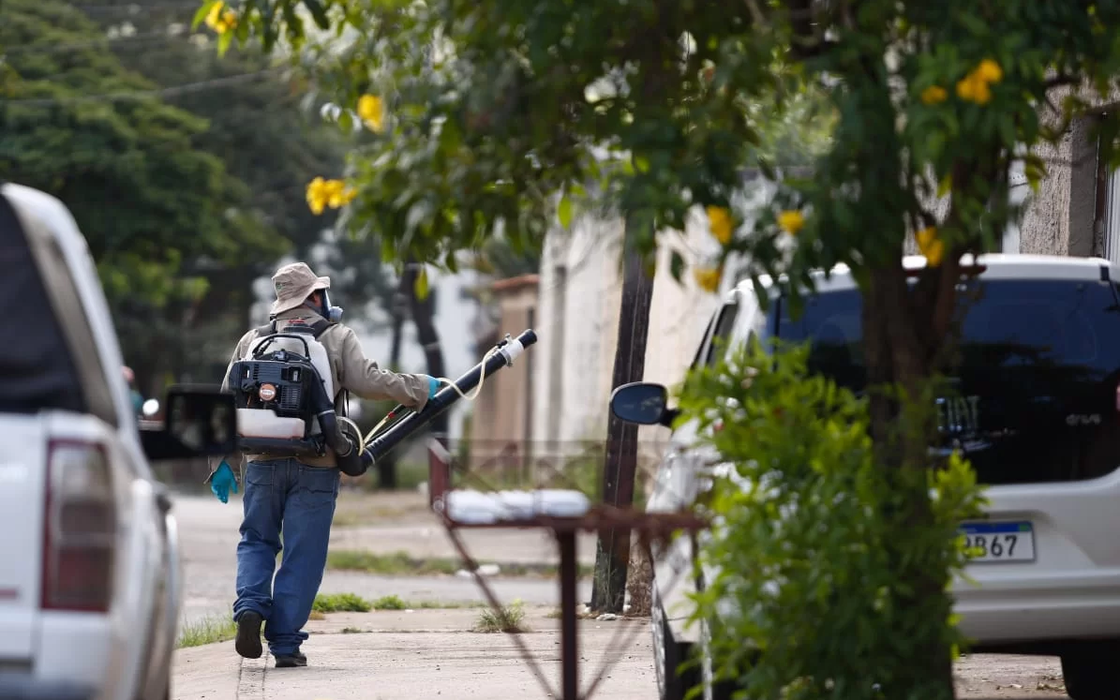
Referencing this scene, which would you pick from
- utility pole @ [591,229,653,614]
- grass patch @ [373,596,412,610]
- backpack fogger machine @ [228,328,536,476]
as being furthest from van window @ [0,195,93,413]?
grass patch @ [373,596,412,610]

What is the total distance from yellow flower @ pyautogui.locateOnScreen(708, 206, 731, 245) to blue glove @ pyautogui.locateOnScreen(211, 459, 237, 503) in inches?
185

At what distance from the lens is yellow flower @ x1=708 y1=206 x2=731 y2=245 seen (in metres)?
4.55

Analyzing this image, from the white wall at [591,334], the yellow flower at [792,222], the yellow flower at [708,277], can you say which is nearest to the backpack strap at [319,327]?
the yellow flower at [708,277]

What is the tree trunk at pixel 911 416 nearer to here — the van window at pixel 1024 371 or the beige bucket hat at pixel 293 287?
the van window at pixel 1024 371

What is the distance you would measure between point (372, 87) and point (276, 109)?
38.4 m

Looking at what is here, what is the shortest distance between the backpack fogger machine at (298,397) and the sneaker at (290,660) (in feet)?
3.05

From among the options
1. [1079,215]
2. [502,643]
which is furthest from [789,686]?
[1079,215]

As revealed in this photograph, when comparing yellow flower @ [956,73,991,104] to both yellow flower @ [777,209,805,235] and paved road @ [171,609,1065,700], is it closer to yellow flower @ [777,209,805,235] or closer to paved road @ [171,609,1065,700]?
yellow flower @ [777,209,805,235]

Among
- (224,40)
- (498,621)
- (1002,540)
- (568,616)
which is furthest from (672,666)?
(498,621)

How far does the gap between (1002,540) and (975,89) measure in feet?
6.70

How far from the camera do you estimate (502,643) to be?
9.69 metres

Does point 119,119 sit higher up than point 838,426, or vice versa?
point 119,119

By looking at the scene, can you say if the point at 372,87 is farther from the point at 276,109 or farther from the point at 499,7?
the point at 276,109

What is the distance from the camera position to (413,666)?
339 inches
